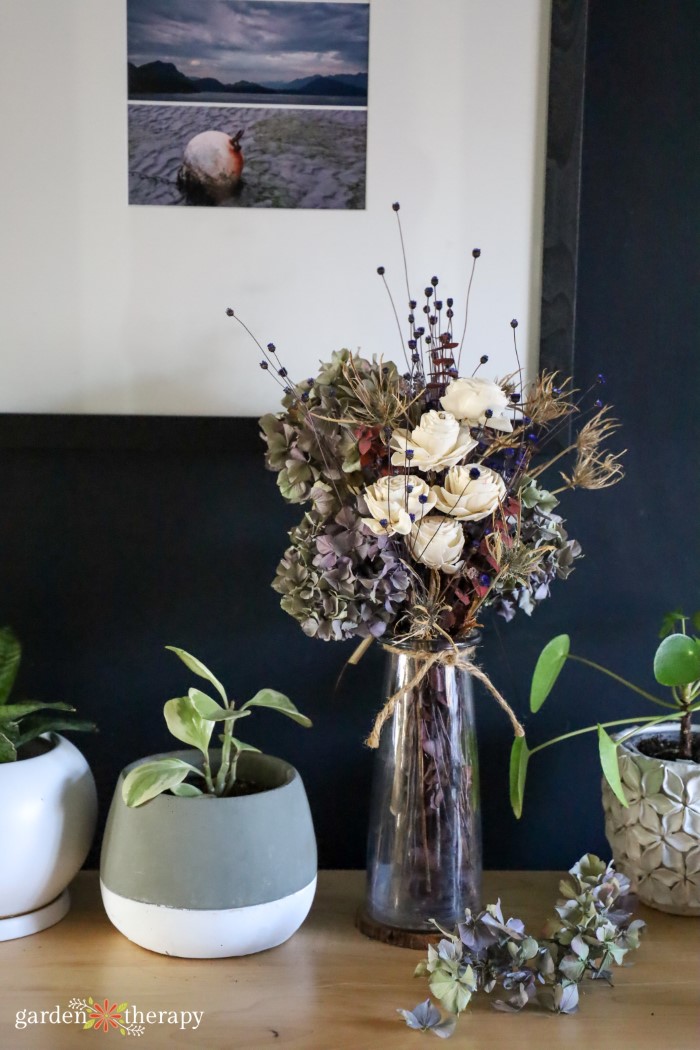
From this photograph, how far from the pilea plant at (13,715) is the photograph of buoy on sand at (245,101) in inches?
15.9

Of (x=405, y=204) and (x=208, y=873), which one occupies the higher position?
(x=405, y=204)

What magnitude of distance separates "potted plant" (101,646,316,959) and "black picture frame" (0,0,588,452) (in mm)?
229

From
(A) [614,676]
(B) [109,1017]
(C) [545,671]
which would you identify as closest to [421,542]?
(C) [545,671]

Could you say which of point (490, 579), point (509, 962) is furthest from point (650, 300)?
Answer: point (509, 962)

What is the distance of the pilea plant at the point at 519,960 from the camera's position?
0.66m

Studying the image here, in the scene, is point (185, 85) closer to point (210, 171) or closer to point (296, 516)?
point (210, 171)

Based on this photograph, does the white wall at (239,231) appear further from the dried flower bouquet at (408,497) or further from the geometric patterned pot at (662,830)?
the geometric patterned pot at (662,830)

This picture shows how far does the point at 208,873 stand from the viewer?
2.32 feet

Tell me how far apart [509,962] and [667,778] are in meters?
0.20

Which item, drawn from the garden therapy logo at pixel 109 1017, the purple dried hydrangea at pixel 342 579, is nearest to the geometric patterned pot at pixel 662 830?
the purple dried hydrangea at pixel 342 579

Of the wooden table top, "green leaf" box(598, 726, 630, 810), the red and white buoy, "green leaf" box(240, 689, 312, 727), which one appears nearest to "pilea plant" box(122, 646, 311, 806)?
"green leaf" box(240, 689, 312, 727)

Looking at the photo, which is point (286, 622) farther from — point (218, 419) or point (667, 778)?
point (667, 778)

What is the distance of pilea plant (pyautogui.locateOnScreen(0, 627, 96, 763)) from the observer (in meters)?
0.77

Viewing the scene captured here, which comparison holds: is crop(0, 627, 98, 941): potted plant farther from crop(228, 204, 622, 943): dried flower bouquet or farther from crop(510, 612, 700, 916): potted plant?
crop(510, 612, 700, 916): potted plant
